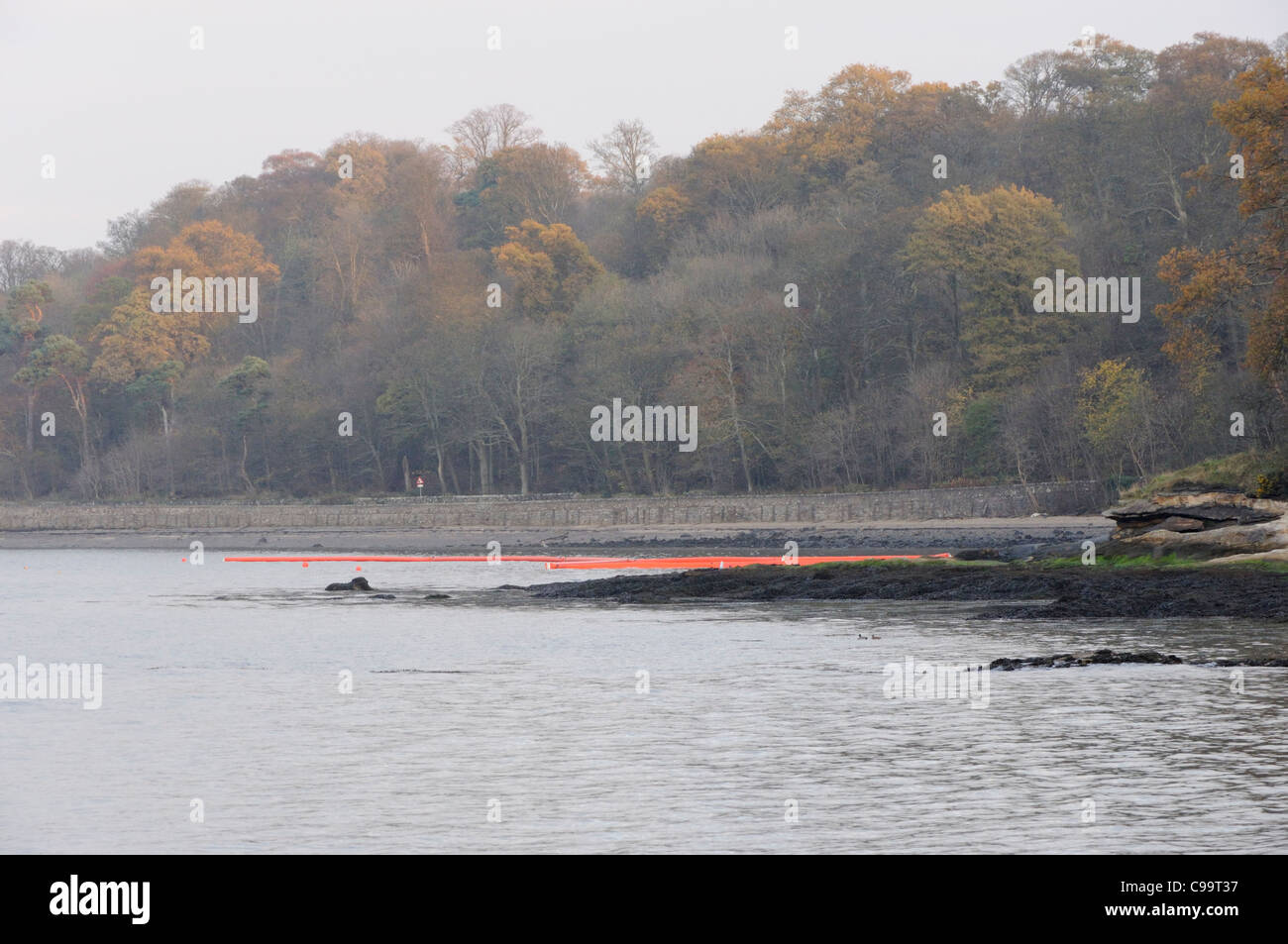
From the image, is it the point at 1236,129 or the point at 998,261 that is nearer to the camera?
the point at 1236,129

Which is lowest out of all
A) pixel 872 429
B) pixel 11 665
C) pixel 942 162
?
pixel 11 665

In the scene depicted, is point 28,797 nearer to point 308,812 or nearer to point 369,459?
point 308,812

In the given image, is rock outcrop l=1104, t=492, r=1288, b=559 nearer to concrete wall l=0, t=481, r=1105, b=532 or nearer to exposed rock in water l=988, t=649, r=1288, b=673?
exposed rock in water l=988, t=649, r=1288, b=673

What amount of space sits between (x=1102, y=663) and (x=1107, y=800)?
8.62m

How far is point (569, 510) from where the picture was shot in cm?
6838

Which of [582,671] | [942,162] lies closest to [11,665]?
[582,671]

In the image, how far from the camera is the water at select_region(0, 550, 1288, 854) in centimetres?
1214

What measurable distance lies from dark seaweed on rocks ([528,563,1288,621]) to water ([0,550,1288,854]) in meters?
1.63

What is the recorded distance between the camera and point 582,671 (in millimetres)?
23047

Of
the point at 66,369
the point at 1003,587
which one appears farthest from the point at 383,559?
the point at 66,369

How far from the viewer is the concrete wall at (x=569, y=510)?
5434cm

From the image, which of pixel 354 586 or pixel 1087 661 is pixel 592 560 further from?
pixel 1087 661

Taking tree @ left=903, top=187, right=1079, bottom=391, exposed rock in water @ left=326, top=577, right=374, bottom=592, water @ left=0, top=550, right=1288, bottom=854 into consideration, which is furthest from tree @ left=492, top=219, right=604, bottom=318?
water @ left=0, top=550, right=1288, bottom=854

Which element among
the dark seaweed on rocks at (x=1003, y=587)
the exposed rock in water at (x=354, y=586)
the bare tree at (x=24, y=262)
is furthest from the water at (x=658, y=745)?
the bare tree at (x=24, y=262)
